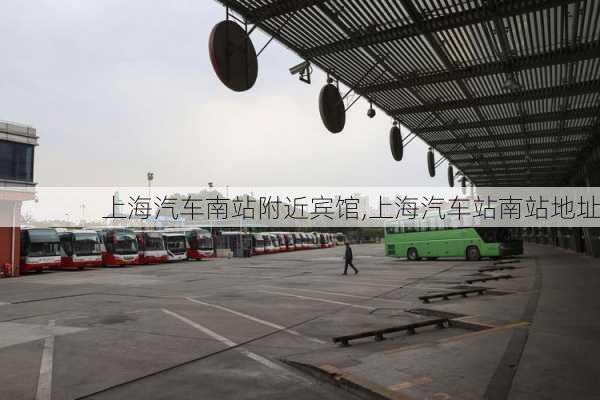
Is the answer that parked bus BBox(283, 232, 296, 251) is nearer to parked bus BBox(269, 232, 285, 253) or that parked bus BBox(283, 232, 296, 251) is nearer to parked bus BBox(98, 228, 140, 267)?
parked bus BBox(269, 232, 285, 253)

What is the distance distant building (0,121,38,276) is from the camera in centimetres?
2319

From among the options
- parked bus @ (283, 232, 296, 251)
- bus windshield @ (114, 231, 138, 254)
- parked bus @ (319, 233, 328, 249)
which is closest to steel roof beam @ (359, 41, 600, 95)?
bus windshield @ (114, 231, 138, 254)

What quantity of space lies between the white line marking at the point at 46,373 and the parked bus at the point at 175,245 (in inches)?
1138

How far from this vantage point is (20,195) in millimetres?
23641

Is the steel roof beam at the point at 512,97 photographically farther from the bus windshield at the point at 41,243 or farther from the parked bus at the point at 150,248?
the parked bus at the point at 150,248

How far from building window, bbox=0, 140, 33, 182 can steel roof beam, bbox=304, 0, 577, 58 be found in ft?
67.6

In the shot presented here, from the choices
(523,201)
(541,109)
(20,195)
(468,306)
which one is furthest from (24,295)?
(523,201)

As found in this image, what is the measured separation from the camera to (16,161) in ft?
80.8

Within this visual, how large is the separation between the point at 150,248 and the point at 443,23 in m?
29.8

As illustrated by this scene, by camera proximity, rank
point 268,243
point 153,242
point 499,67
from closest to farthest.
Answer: point 499,67, point 153,242, point 268,243

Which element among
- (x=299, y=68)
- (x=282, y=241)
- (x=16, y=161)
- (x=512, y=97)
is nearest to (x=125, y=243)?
(x=16, y=161)

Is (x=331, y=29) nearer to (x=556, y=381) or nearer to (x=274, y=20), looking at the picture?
(x=274, y=20)

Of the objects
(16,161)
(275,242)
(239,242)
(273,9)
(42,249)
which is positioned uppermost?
(273,9)

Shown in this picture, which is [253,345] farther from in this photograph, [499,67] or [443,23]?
[499,67]
